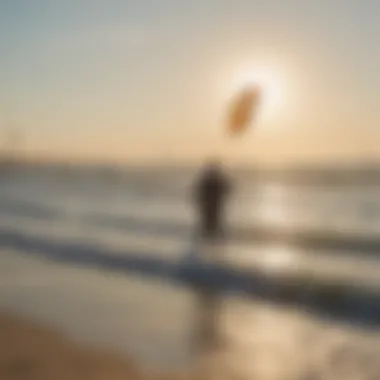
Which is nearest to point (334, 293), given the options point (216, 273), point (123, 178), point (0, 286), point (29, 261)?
point (216, 273)

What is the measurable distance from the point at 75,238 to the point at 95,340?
35.7 feet

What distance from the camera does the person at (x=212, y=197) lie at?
676 inches

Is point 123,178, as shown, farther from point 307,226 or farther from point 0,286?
point 0,286

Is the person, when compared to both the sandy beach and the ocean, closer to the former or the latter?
the ocean

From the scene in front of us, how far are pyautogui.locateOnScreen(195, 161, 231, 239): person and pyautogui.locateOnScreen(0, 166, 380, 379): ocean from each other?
1.94 feet

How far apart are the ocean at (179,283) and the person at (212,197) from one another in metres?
0.59

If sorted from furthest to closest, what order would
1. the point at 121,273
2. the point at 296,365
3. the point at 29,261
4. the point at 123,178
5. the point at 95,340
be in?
the point at 123,178 → the point at 29,261 → the point at 121,273 → the point at 95,340 → the point at 296,365

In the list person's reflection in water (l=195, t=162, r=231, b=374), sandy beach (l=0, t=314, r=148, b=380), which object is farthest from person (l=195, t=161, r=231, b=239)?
sandy beach (l=0, t=314, r=148, b=380)

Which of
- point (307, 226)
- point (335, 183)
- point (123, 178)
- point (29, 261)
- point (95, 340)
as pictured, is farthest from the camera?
point (123, 178)

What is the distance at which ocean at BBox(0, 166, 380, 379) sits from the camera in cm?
786

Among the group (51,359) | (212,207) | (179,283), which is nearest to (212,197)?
(212,207)

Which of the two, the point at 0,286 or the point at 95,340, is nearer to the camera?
the point at 95,340

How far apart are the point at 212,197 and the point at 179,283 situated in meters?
4.92

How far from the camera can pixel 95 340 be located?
819cm
